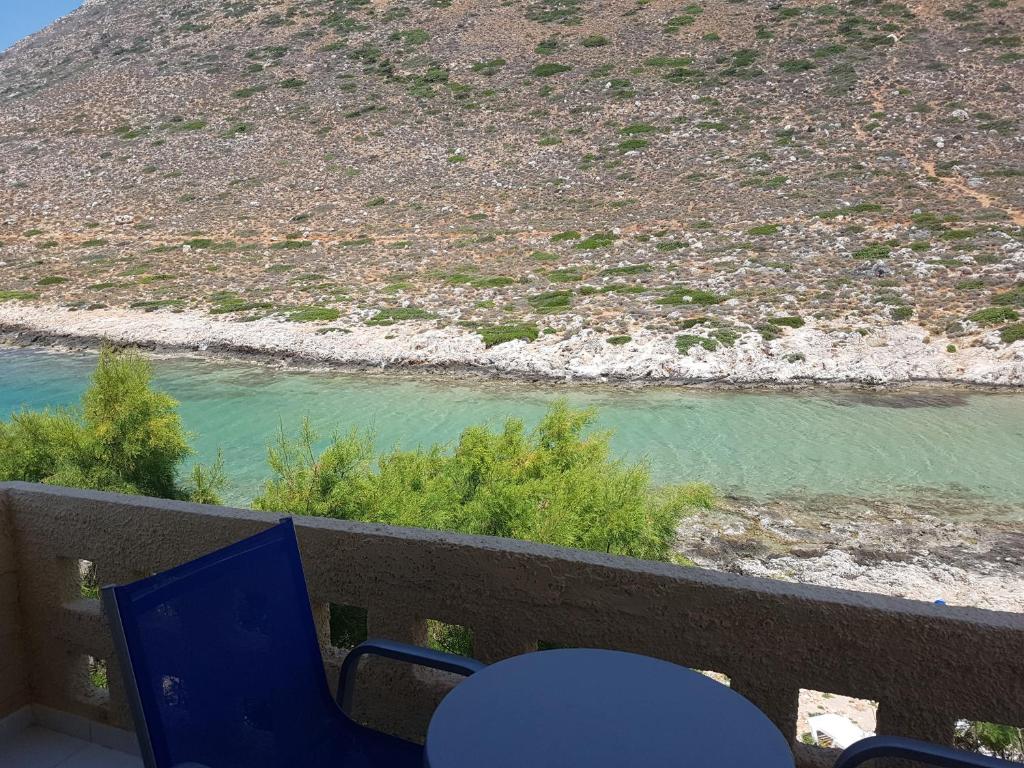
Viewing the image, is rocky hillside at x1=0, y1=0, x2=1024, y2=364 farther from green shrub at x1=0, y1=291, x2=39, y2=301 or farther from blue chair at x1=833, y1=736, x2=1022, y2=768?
blue chair at x1=833, y1=736, x2=1022, y2=768

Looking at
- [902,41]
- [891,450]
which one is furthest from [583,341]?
[902,41]

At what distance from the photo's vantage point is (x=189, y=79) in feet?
132

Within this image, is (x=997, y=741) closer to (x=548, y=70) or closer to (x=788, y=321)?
(x=788, y=321)

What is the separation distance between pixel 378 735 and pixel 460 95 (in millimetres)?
36464

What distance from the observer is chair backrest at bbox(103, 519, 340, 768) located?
69.1 inches

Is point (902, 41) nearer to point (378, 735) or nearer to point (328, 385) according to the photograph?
point (328, 385)

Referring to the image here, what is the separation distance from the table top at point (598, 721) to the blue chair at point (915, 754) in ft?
0.60

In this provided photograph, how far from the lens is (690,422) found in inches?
505

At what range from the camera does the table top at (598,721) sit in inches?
65.2

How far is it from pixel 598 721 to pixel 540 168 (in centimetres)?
2913

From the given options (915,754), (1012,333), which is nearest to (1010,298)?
(1012,333)

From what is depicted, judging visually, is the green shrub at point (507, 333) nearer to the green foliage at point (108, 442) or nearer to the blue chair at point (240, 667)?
the green foliage at point (108, 442)

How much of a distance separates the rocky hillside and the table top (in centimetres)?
1413

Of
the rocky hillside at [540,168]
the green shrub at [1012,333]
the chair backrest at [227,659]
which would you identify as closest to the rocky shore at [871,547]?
the chair backrest at [227,659]
